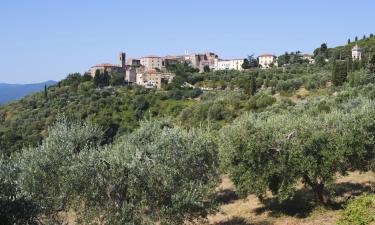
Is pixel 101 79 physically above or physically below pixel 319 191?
above

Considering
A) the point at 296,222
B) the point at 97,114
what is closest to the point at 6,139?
the point at 97,114

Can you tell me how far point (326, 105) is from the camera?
4816cm

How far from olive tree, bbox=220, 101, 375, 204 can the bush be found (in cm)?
493

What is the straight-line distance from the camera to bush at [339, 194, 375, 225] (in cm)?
1382

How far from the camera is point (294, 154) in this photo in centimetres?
2009

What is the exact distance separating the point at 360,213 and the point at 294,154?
614cm

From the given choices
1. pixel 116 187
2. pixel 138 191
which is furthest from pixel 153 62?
pixel 138 191

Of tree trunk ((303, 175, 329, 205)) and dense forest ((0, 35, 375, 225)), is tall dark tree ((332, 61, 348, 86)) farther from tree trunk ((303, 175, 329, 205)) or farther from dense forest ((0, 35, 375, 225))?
tree trunk ((303, 175, 329, 205))

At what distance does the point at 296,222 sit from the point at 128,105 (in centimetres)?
7635

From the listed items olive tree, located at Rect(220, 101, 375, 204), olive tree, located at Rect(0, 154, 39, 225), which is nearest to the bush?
olive tree, located at Rect(220, 101, 375, 204)

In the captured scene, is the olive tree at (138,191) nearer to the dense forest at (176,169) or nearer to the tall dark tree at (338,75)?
the dense forest at (176,169)

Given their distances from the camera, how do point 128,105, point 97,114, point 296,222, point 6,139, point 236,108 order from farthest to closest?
point 128,105, point 97,114, point 236,108, point 6,139, point 296,222

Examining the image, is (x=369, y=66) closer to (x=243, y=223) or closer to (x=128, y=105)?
(x=128, y=105)

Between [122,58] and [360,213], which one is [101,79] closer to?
[122,58]
